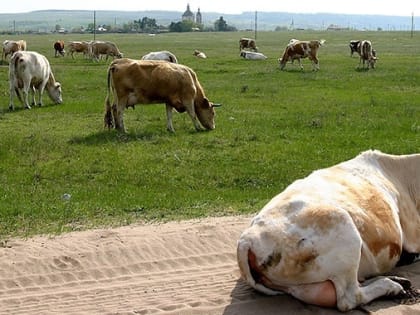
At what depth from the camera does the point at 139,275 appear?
23.6 feet

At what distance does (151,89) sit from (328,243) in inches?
432

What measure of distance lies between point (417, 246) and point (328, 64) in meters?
31.9

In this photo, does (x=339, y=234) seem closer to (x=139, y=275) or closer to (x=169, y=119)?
(x=139, y=275)

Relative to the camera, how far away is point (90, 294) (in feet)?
21.9

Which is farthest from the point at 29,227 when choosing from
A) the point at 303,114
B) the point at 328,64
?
the point at 328,64

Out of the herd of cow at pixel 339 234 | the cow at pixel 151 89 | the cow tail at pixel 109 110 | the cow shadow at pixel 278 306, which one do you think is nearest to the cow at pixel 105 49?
the cow at pixel 151 89

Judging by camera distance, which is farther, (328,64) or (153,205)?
(328,64)

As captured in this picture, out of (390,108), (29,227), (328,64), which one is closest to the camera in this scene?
(29,227)

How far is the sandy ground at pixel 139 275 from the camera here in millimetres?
6277

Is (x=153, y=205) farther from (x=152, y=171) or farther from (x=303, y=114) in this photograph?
(x=303, y=114)

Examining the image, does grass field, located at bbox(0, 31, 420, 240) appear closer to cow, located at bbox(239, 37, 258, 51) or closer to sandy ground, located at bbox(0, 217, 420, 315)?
sandy ground, located at bbox(0, 217, 420, 315)

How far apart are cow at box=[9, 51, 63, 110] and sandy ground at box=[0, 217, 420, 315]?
1393cm

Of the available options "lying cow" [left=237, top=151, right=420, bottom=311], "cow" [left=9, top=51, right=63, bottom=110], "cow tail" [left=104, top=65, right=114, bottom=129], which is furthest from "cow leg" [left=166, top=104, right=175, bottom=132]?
"lying cow" [left=237, top=151, right=420, bottom=311]

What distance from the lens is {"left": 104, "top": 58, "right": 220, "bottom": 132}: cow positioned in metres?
16.3
